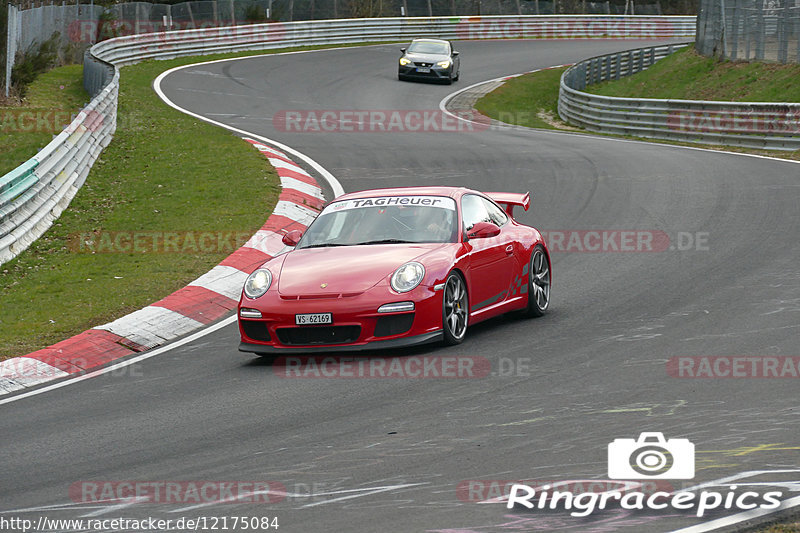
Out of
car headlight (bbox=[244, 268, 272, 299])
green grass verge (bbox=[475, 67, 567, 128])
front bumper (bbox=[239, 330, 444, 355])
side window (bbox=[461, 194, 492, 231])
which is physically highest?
side window (bbox=[461, 194, 492, 231])

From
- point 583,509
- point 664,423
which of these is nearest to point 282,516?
point 583,509

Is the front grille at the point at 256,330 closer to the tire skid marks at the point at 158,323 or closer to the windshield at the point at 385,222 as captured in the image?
the windshield at the point at 385,222

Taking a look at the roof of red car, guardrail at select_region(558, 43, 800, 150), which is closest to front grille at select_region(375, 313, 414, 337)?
the roof of red car

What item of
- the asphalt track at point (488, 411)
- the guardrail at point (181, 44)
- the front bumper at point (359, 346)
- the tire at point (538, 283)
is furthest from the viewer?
the guardrail at point (181, 44)

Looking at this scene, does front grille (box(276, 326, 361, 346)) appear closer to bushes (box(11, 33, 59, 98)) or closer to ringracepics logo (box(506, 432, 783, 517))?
ringracepics logo (box(506, 432, 783, 517))

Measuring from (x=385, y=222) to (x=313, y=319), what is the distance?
158cm

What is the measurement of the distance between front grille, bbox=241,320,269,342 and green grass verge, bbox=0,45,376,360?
199 centimetres

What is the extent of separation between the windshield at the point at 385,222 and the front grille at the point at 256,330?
1206mm

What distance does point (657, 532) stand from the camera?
512cm

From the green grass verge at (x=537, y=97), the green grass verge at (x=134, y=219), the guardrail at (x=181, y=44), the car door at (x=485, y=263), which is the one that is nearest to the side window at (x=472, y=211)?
the car door at (x=485, y=263)

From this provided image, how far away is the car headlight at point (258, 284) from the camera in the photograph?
959 centimetres

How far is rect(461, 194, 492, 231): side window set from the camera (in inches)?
416

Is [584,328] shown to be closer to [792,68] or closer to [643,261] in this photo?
[643,261]

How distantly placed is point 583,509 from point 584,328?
15.3 ft
